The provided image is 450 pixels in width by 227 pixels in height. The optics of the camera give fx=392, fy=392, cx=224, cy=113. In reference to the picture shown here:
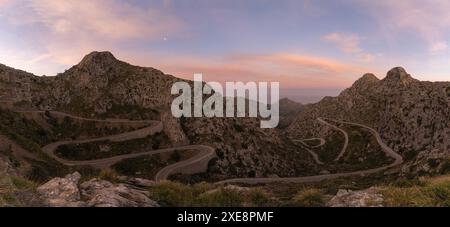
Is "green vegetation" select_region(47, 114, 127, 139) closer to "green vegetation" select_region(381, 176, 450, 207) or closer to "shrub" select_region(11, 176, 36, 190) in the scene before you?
"shrub" select_region(11, 176, 36, 190)

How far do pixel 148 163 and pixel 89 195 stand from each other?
331 ft

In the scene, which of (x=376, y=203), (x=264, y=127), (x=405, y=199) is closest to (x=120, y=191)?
(x=376, y=203)

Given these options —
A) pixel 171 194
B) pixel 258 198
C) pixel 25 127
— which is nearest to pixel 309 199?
pixel 258 198

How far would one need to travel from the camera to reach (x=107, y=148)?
125 meters

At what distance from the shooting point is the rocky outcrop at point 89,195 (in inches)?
492

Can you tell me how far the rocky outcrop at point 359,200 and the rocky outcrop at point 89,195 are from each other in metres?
6.53

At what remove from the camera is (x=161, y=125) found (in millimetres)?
142625

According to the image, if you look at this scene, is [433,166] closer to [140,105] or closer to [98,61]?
[140,105]

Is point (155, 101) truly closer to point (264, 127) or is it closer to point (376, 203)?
point (264, 127)

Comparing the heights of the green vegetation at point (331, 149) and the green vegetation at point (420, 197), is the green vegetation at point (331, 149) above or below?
below

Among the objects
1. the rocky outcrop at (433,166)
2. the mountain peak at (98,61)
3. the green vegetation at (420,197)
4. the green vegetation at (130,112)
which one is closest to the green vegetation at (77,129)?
the green vegetation at (130,112)

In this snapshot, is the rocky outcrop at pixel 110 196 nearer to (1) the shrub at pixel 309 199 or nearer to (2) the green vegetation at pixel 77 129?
(1) the shrub at pixel 309 199

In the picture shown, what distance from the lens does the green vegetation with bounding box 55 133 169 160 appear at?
386 ft

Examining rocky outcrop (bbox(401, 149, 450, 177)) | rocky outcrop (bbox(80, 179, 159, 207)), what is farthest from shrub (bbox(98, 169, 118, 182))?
rocky outcrop (bbox(401, 149, 450, 177))
